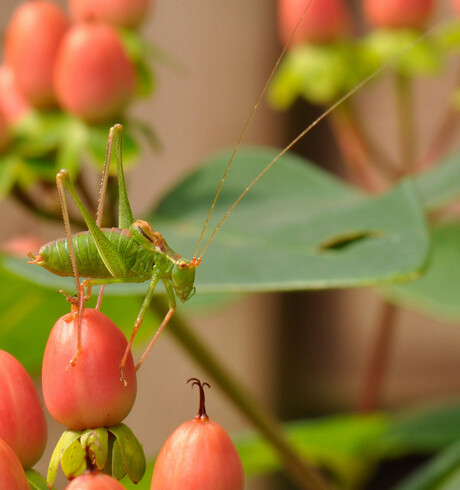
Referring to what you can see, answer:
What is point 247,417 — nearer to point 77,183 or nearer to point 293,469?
point 293,469

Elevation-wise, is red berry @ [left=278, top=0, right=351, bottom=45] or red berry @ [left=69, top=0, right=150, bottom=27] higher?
red berry @ [left=69, top=0, right=150, bottom=27]

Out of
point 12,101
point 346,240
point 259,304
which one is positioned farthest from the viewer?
point 259,304

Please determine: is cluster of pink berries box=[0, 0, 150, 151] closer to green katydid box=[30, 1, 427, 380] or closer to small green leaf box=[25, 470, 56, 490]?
green katydid box=[30, 1, 427, 380]

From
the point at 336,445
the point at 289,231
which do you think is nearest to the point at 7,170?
the point at 289,231

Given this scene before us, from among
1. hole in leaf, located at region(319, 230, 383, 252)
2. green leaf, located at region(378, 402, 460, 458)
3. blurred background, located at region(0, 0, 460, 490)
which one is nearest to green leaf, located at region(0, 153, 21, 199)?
hole in leaf, located at region(319, 230, 383, 252)

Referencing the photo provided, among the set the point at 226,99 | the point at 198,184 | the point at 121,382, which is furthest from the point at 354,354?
→ the point at 121,382

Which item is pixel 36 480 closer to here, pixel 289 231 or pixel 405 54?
pixel 289 231

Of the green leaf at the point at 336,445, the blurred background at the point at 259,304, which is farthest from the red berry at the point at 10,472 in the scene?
the blurred background at the point at 259,304
